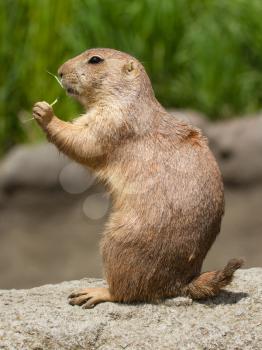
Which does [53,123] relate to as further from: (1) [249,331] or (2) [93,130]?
(1) [249,331]

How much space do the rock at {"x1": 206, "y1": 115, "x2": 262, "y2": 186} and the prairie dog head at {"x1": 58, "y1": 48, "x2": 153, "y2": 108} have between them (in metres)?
5.42

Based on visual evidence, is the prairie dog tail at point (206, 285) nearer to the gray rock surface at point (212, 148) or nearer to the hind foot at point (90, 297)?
the hind foot at point (90, 297)

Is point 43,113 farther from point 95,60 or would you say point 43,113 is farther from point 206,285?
point 206,285

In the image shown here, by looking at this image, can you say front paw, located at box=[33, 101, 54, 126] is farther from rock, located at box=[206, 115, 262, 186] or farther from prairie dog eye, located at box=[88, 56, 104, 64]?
rock, located at box=[206, 115, 262, 186]

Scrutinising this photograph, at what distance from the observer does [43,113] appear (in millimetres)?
5707

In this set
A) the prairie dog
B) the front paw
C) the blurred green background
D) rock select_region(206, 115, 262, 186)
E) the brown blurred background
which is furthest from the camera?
the blurred green background

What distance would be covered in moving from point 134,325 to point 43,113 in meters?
1.29

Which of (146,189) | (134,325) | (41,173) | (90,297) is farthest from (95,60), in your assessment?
(41,173)

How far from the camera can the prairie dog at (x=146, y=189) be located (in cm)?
543

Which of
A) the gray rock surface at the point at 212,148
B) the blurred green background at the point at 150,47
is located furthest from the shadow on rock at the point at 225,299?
the blurred green background at the point at 150,47

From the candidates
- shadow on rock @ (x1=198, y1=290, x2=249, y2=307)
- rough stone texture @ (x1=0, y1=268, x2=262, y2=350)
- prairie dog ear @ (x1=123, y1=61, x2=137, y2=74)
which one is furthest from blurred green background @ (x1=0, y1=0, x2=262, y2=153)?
rough stone texture @ (x1=0, y1=268, x2=262, y2=350)

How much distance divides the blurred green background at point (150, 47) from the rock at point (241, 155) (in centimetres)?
104

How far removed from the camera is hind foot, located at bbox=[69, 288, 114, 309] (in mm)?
5602

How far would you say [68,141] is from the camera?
562 cm
